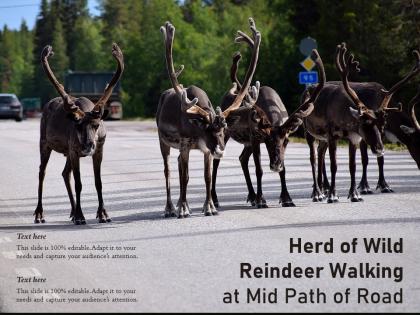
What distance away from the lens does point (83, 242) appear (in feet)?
37.5

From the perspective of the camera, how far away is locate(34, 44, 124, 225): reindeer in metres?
13.0

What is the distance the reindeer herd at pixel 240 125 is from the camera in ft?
43.3

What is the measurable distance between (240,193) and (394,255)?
21.5 ft

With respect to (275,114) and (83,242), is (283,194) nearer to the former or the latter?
(275,114)

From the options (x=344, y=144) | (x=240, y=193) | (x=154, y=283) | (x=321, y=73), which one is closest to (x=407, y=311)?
(x=154, y=283)

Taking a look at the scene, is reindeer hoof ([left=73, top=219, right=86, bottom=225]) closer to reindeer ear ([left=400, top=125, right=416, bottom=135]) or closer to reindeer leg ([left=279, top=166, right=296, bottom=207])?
reindeer leg ([left=279, top=166, right=296, bottom=207])

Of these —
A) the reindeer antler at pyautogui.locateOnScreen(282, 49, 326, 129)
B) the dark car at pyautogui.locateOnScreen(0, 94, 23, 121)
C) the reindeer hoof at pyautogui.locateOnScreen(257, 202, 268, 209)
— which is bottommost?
the dark car at pyautogui.locateOnScreen(0, 94, 23, 121)

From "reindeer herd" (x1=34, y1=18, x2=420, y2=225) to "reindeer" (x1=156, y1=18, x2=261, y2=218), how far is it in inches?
0.5

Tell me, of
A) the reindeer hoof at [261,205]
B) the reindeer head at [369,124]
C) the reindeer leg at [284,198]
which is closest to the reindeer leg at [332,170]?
the reindeer head at [369,124]

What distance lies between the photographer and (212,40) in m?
88.1

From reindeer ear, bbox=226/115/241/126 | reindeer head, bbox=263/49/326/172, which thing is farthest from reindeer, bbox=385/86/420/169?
reindeer ear, bbox=226/115/241/126

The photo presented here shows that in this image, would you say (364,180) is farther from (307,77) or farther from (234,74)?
(307,77)

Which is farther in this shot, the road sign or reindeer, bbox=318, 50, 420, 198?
the road sign

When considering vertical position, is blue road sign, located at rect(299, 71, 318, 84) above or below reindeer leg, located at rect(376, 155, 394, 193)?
above
